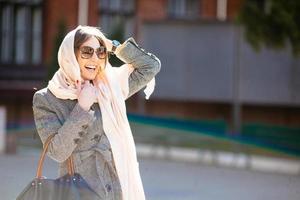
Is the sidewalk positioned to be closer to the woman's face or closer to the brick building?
the brick building

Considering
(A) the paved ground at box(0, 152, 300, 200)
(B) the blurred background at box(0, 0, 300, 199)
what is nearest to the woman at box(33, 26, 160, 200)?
(A) the paved ground at box(0, 152, 300, 200)

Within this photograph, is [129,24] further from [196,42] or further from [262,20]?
[262,20]

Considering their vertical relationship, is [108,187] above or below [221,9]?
below

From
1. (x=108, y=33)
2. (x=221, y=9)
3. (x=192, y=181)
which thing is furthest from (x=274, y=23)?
(x=221, y=9)

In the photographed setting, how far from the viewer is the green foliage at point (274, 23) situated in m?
14.7

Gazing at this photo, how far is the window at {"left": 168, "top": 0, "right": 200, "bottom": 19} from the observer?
24.2 m

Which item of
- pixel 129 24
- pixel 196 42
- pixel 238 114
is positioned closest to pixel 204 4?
pixel 129 24

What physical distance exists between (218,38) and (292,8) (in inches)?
189

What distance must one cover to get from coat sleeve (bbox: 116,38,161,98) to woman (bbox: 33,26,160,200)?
0.15 m

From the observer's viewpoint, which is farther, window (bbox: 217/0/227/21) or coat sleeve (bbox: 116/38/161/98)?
window (bbox: 217/0/227/21)

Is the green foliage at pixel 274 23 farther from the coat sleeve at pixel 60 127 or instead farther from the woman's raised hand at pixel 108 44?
the coat sleeve at pixel 60 127

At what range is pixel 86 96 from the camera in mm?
3350

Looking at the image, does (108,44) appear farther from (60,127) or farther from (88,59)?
(60,127)

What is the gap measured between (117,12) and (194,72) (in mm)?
4853
